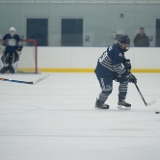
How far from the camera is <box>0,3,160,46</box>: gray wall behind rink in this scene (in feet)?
66.8

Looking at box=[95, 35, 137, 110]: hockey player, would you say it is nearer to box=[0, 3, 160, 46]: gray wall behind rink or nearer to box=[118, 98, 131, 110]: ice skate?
box=[118, 98, 131, 110]: ice skate

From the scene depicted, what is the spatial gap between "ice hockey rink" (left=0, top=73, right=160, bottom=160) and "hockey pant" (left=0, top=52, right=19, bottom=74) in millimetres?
6070

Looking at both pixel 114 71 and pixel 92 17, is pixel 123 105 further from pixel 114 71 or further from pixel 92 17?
pixel 92 17

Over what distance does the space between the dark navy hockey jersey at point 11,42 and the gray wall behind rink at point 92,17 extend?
1288 millimetres

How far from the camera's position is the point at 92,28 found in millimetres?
20594

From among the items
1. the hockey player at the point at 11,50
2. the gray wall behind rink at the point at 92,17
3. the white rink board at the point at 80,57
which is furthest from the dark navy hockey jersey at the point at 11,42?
the gray wall behind rink at the point at 92,17

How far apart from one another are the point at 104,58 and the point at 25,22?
35.7 ft

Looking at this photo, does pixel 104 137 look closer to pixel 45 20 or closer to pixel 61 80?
pixel 61 80

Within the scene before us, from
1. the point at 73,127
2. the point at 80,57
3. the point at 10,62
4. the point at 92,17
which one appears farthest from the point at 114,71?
the point at 92,17

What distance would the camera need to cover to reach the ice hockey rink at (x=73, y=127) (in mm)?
6004

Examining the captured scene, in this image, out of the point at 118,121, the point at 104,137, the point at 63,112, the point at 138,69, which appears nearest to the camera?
the point at 104,137

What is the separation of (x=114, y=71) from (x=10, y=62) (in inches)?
382

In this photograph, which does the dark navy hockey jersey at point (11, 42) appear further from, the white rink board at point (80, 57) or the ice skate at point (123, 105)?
the ice skate at point (123, 105)

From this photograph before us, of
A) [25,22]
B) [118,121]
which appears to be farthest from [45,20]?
[118,121]
